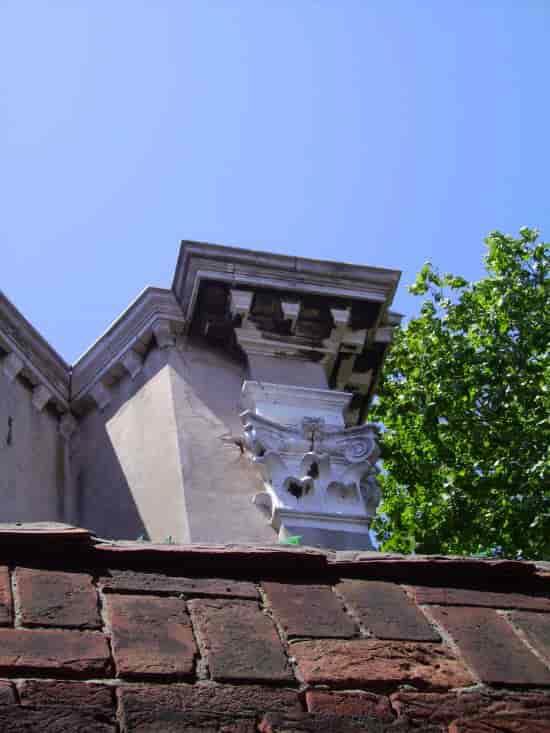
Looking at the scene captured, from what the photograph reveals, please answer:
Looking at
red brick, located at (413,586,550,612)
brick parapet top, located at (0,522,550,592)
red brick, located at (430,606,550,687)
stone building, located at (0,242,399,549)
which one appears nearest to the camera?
red brick, located at (430,606,550,687)

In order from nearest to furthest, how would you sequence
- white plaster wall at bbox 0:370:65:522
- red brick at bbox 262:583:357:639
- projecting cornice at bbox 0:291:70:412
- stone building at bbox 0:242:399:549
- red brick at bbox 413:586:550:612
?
red brick at bbox 262:583:357:639, red brick at bbox 413:586:550:612, stone building at bbox 0:242:399:549, white plaster wall at bbox 0:370:65:522, projecting cornice at bbox 0:291:70:412

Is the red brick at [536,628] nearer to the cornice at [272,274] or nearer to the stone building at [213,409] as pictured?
the stone building at [213,409]

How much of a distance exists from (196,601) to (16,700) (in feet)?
2.91

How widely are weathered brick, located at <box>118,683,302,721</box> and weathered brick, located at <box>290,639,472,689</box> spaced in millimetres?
154

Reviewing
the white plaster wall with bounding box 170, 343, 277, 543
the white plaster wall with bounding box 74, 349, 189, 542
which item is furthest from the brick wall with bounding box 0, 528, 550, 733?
the white plaster wall with bounding box 74, 349, 189, 542

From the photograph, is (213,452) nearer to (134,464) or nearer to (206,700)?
(134,464)

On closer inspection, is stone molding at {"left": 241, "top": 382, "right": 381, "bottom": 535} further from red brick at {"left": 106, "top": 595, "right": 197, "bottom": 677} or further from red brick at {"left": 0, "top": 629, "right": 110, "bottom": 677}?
red brick at {"left": 0, "top": 629, "right": 110, "bottom": 677}

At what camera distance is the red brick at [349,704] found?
3.76 metres

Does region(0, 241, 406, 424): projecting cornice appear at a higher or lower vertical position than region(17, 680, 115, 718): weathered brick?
higher

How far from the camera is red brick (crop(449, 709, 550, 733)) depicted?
3.78 meters

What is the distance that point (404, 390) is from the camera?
20422mm

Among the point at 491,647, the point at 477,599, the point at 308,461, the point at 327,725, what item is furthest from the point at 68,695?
the point at 308,461

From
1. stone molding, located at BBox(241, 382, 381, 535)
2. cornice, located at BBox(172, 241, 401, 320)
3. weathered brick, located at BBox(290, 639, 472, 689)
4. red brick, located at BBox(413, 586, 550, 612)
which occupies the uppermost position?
cornice, located at BBox(172, 241, 401, 320)

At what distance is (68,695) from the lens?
11.8 feet
